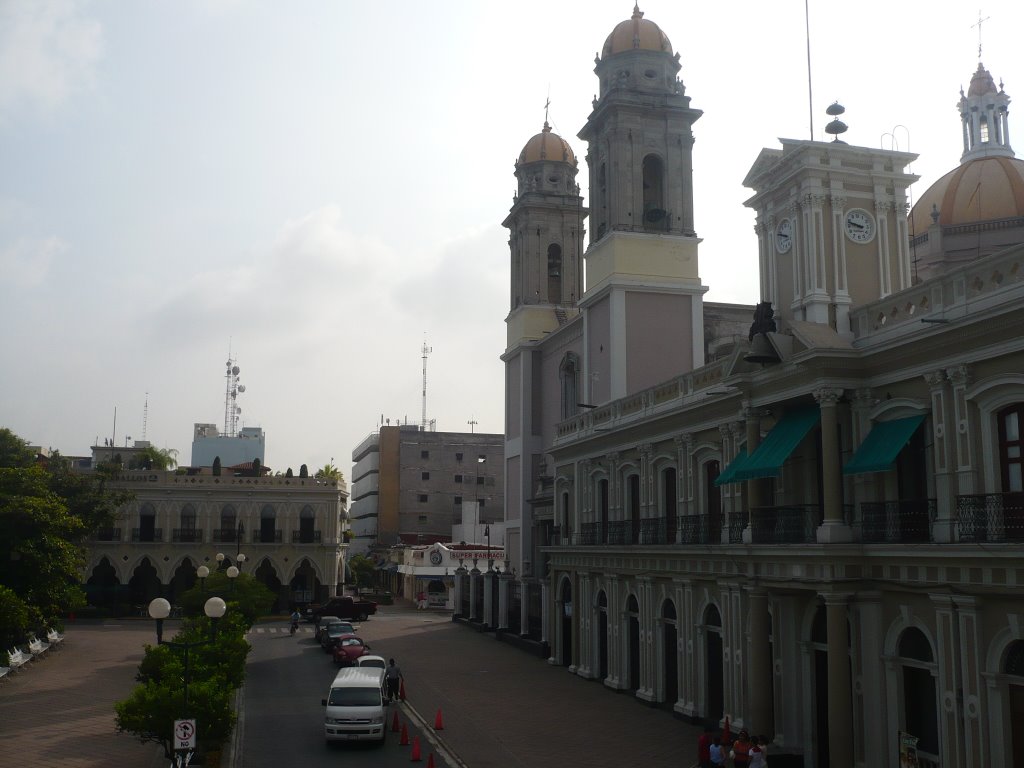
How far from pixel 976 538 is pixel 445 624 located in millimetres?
44300

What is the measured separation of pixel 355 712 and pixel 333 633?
1962cm

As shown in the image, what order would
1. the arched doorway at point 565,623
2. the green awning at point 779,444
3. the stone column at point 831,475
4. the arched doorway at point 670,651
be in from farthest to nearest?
the arched doorway at point 565,623, the arched doorway at point 670,651, the green awning at point 779,444, the stone column at point 831,475

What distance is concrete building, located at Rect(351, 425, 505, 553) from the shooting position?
9694 centimetres

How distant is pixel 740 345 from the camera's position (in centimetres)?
2414

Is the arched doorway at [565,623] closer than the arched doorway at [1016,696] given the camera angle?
No

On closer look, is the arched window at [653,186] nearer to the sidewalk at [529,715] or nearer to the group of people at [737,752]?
the sidewalk at [529,715]

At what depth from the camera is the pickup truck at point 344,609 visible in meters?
56.1

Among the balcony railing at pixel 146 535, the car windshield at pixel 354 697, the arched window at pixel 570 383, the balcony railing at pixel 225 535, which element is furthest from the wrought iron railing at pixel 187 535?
the car windshield at pixel 354 697

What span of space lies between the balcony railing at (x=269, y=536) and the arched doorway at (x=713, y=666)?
41216 millimetres

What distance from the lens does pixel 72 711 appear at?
2800cm

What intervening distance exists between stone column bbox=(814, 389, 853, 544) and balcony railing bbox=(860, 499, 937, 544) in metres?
0.45

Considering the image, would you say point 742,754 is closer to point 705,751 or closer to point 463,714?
point 705,751

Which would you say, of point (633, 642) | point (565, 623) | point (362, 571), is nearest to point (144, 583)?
point (362, 571)

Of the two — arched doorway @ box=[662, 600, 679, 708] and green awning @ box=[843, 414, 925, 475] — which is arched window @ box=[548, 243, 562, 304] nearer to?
arched doorway @ box=[662, 600, 679, 708]
